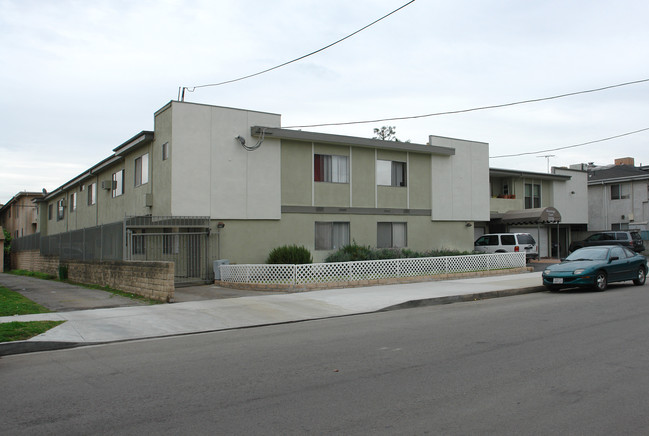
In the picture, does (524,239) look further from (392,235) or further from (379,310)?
Answer: (379,310)

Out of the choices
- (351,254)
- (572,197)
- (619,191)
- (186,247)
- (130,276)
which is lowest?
(130,276)

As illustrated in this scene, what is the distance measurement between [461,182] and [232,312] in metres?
17.4

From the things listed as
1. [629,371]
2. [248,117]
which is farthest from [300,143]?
[629,371]

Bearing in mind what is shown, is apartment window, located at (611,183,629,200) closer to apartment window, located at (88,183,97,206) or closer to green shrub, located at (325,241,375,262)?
green shrub, located at (325,241,375,262)

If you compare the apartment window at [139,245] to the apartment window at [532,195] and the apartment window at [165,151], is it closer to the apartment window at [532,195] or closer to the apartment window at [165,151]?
the apartment window at [165,151]

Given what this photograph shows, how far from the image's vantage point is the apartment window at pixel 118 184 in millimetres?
24875

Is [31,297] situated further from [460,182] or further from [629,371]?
[460,182]

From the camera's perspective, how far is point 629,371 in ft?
22.4

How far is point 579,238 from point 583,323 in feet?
108

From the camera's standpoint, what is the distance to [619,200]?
Answer: 40.0 metres

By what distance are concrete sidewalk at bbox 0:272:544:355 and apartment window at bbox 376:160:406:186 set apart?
23.5 ft

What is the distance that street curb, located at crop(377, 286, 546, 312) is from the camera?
14078 millimetres

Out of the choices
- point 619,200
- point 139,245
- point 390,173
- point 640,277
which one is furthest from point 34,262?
point 619,200

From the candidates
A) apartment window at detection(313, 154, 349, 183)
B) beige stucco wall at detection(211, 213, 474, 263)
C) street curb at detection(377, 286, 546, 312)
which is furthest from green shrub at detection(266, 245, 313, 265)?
street curb at detection(377, 286, 546, 312)
